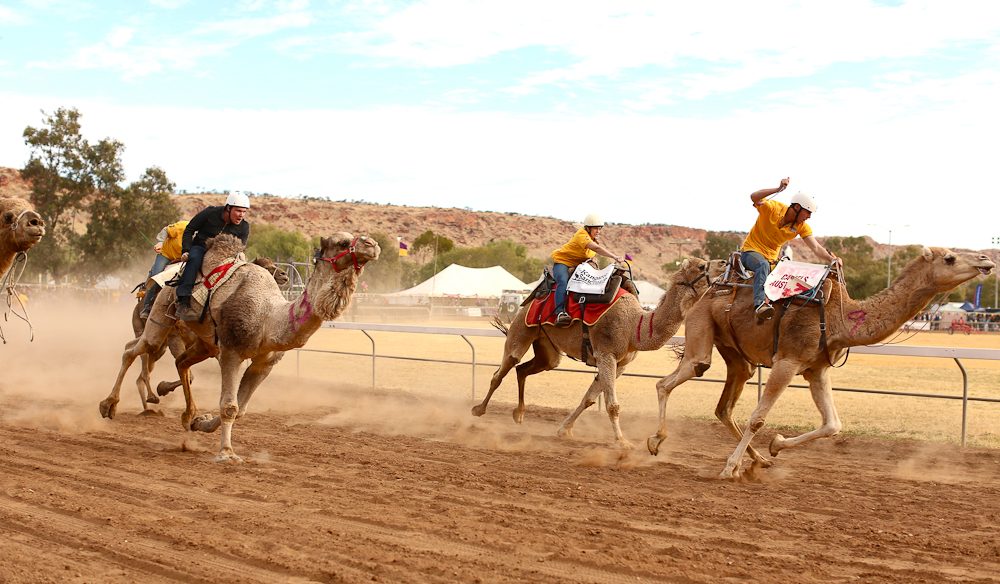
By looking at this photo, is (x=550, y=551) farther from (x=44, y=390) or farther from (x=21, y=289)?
(x=21, y=289)

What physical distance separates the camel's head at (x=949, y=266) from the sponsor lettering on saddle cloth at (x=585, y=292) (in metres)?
4.20

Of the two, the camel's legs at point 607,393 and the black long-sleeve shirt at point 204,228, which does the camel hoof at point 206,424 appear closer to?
the black long-sleeve shirt at point 204,228

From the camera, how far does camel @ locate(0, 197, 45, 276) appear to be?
31.3 ft

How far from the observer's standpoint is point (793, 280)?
10203mm

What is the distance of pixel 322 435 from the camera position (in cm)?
1297

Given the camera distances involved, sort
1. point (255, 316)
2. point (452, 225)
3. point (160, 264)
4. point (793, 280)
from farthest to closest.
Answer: point (452, 225), point (160, 264), point (255, 316), point (793, 280)

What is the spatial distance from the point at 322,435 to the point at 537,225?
478 ft

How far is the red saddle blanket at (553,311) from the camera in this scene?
42.4ft

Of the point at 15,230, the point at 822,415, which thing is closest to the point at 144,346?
the point at 15,230

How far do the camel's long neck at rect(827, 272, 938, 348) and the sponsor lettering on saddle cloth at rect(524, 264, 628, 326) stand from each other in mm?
3483

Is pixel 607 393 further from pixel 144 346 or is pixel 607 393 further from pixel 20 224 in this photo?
pixel 20 224

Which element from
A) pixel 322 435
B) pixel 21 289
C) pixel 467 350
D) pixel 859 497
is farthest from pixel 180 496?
pixel 21 289

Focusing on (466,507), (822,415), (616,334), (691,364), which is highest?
(616,334)

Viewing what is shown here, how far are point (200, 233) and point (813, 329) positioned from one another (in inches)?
273
